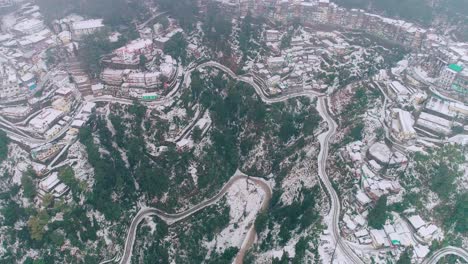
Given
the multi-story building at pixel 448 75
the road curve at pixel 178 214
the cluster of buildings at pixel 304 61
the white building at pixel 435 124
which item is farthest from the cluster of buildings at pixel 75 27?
the multi-story building at pixel 448 75

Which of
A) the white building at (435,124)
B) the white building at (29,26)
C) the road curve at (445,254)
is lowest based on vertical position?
the road curve at (445,254)

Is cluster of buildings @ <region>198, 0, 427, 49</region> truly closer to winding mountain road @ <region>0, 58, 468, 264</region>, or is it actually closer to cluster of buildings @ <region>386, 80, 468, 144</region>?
cluster of buildings @ <region>386, 80, 468, 144</region>

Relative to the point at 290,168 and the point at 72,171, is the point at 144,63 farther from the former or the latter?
the point at 290,168

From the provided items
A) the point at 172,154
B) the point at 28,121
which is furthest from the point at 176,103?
the point at 28,121

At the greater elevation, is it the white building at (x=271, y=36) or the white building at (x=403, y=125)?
the white building at (x=271, y=36)

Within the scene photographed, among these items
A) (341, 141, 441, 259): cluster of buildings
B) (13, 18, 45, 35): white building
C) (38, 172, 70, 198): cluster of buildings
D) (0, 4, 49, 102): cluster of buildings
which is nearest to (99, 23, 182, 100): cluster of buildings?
(0, 4, 49, 102): cluster of buildings

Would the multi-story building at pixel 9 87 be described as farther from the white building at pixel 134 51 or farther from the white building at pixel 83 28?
the white building at pixel 134 51
